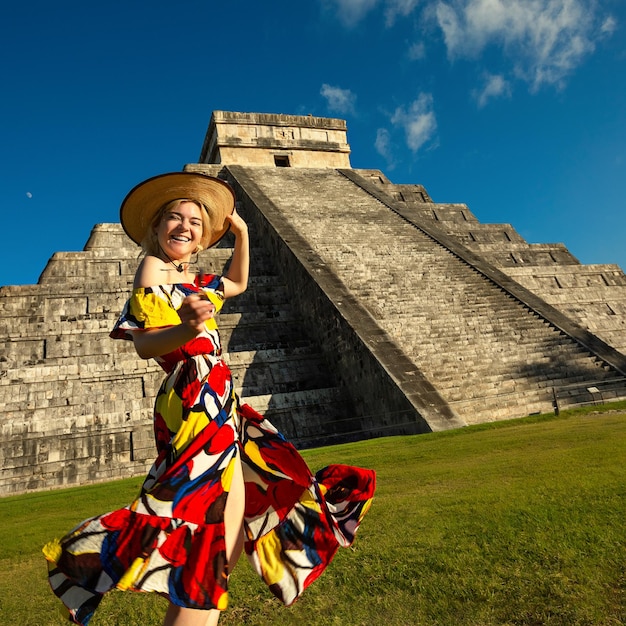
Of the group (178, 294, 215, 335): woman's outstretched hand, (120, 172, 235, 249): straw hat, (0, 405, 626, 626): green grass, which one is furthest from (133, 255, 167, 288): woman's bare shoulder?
(0, 405, 626, 626): green grass

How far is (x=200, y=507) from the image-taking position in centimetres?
179

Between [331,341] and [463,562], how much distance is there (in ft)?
30.2

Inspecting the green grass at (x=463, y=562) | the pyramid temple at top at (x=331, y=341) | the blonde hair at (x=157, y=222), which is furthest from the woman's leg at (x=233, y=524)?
the pyramid temple at top at (x=331, y=341)

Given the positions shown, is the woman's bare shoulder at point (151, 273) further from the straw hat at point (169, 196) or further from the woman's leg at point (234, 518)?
the woman's leg at point (234, 518)

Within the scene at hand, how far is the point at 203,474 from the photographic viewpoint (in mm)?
1849

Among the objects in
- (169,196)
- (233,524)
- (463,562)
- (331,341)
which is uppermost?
(331,341)

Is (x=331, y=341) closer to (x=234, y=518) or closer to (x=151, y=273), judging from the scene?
(x=151, y=273)

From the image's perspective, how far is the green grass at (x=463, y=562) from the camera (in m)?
2.07

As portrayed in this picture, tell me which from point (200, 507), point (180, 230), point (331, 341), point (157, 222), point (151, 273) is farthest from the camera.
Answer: point (331, 341)

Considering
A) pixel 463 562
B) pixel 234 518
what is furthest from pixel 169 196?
pixel 463 562

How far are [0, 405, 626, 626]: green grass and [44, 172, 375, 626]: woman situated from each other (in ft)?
1.29

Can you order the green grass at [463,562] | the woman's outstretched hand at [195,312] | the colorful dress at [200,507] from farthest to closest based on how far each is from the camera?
the green grass at [463,562]
the woman's outstretched hand at [195,312]
the colorful dress at [200,507]

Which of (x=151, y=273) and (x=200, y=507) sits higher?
(x=151, y=273)

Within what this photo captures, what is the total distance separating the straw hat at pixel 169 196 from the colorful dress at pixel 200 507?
392 mm
